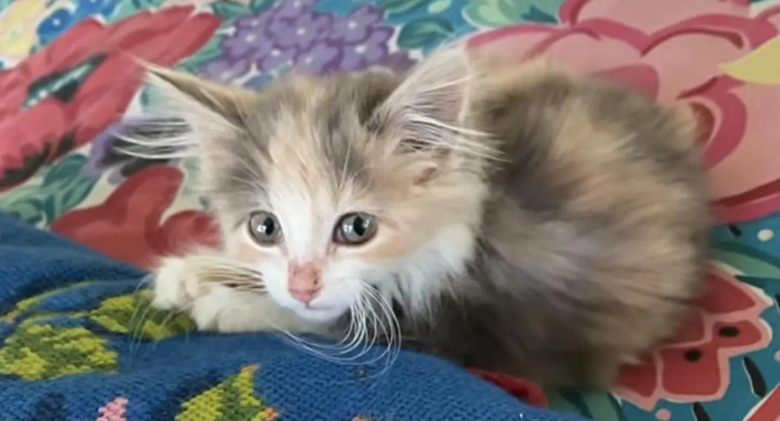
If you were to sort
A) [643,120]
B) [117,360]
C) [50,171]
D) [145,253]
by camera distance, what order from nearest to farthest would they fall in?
[117,360]
[643,120]
[145,253]
[50,171]

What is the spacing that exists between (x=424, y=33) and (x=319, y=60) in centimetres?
16

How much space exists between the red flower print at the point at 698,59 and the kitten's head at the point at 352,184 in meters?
0.35

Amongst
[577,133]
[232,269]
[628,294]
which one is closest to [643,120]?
[577,133]

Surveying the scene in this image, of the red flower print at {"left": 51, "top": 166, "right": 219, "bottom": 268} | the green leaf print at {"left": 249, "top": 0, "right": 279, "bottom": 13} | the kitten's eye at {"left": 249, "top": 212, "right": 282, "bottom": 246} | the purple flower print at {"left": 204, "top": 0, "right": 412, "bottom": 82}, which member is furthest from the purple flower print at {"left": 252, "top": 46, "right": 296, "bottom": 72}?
the kitten's eye at {"left": 249, "top": 212, "right": 282, "bottom": 246}

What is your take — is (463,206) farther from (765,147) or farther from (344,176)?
(765,147)

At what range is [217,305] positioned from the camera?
3.12 feet

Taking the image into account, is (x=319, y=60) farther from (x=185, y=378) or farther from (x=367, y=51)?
(x=185, y=378)

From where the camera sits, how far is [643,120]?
1109 millimetres

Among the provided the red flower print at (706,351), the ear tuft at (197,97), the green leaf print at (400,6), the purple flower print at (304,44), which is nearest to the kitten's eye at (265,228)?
the ear tuft at (197,97)

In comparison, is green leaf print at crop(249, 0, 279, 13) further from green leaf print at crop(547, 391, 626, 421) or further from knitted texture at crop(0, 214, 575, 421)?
green leaf print at crop(547, 391, 626, 421)

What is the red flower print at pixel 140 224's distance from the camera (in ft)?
4.12

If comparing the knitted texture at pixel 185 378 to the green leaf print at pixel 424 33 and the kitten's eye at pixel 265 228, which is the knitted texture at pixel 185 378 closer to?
the kitten's eye at pixel 265 228

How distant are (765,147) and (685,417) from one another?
1.27 ft

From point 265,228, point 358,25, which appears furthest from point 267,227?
point 358,25
